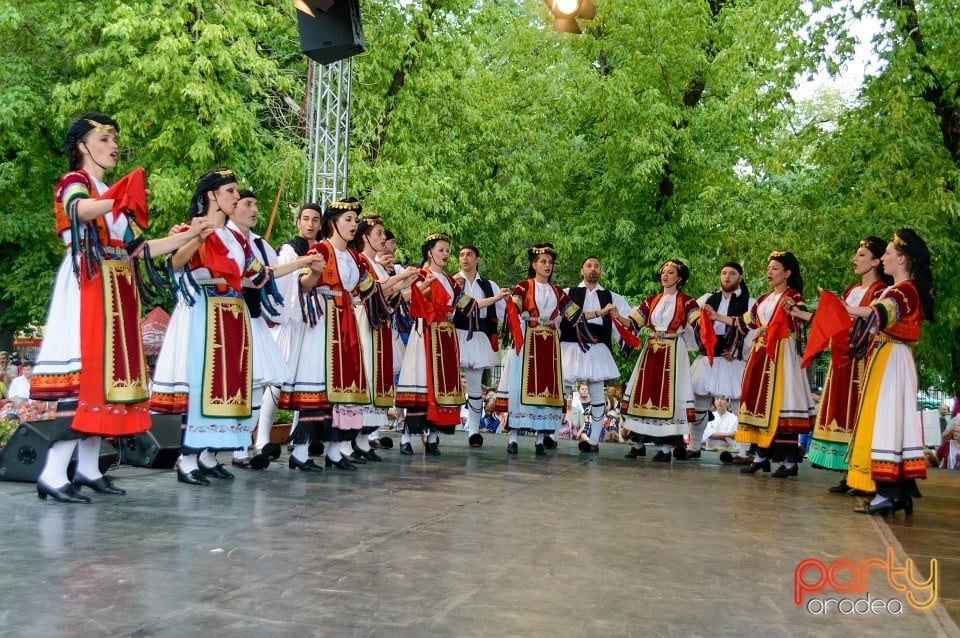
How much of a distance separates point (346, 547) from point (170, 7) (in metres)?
11.8

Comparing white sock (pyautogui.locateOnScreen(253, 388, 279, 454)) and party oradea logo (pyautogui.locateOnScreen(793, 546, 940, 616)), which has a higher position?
white sock (pyautogui.locateOnScreen(253, 388, 279, 454))

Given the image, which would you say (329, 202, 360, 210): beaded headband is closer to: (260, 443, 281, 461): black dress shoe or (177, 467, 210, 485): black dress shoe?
(260, 443, 281, 461): black dress shoe

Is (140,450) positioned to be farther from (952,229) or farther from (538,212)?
(538,212)

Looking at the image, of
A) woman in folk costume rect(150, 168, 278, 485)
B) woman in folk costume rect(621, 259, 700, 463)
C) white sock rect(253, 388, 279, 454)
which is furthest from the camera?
woman in folk costume rect(621, 259, 700, 463)

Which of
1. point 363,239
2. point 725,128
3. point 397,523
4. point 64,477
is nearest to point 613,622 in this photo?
point 397,523

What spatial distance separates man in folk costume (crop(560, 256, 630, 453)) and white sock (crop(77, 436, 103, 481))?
4.92 metres

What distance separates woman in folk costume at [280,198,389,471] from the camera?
267 inches

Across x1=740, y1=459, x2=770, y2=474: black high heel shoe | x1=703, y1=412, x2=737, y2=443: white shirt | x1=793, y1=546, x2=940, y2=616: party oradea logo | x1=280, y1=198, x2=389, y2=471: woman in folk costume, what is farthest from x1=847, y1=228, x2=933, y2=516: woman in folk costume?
x1=703, y1=412, x2=737, y2=443: white shirt

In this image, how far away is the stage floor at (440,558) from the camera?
311 cm

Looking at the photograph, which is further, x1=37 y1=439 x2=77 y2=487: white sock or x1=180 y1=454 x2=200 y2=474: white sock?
x1=180 y1=454 x2=200 y2=474: white sock

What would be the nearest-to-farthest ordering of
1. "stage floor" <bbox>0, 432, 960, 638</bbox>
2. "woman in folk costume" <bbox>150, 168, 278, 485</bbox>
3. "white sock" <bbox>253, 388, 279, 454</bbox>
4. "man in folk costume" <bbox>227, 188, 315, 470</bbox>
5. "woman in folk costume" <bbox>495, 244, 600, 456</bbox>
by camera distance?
"stage floor" <bbox>0, 432, 960, 638</bbox> → "woman in folk costume" <bbox>150, 168, 278, 485</bbox> → "man in folk costume" <bbox>227, 188, 315, 470</bbox> → "white sock" <bbox>253, 388, 279, 454</bbox> → "woman in folk costume" <bbox>495, 244, 600, 456</bbox>

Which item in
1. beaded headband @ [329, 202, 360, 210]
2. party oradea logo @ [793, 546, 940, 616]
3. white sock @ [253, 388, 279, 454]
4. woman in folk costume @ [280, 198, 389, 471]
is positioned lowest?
party oradea logo @ [793, 546, 940, 616]

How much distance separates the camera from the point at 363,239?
7.91 meters

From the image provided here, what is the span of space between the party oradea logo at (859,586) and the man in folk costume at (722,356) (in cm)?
466
